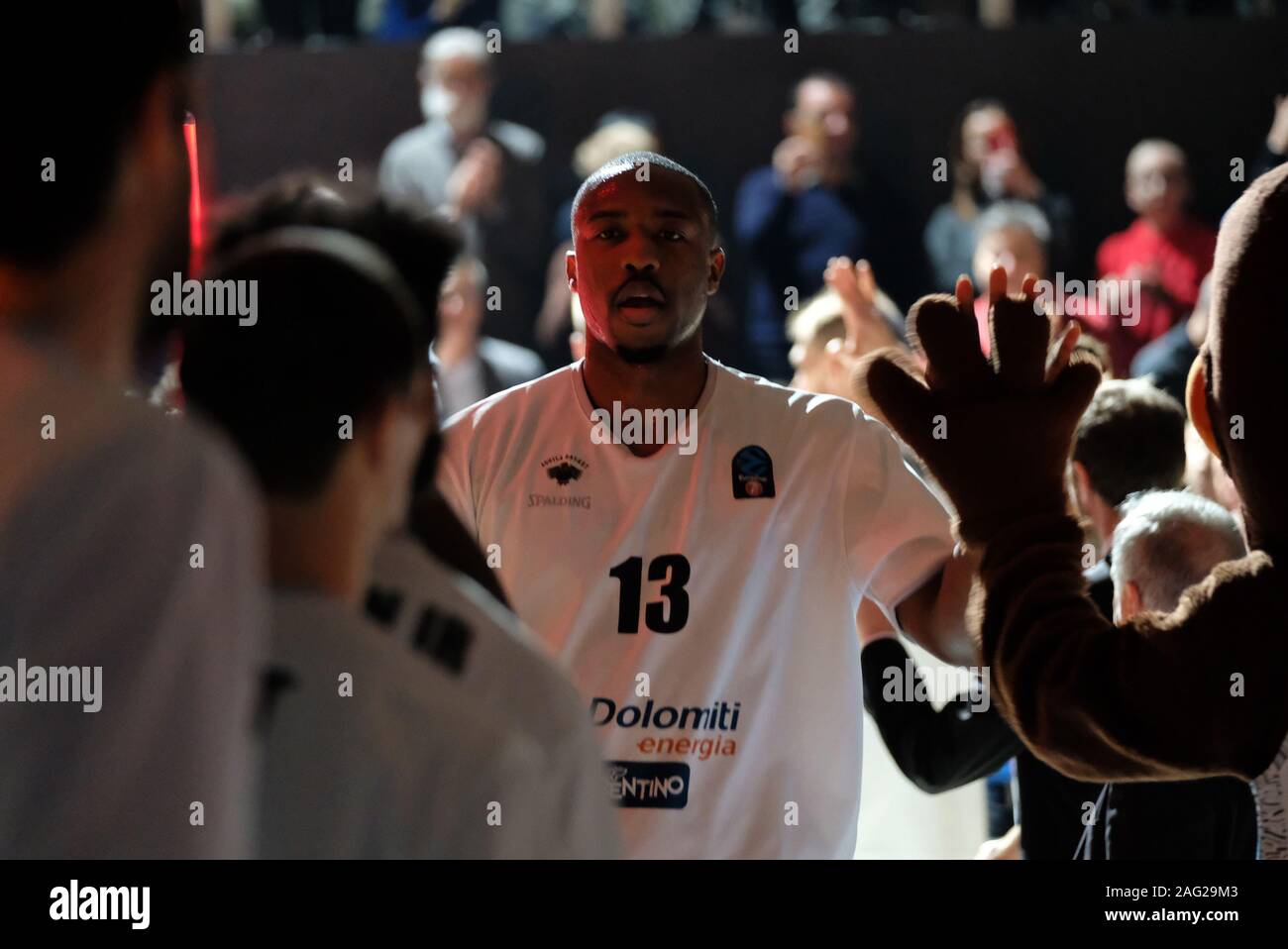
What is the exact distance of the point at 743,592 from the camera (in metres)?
2.04

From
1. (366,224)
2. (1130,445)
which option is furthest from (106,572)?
(1130,445)

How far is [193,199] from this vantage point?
1.32 metres

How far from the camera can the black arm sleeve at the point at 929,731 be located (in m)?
2.15

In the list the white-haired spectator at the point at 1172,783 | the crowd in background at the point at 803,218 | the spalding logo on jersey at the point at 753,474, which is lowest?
the white-haired spectator at the point at 1172,783

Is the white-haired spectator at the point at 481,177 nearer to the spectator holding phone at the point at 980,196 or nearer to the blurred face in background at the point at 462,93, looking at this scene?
the blurred face in background at the point at 462,93

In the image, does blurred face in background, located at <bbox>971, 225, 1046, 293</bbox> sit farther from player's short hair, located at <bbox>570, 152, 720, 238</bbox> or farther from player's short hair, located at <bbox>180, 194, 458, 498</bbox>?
player's short hair, located at <bbox>180, 194, 458, 498</bbox>

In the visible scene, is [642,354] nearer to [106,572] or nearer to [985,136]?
[106,572]

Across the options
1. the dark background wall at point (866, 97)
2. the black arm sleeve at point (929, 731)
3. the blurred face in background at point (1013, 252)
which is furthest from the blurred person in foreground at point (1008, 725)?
the dark background wall at point (866, 97)

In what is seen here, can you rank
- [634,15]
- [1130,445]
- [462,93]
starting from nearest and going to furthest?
[1130,445]
[462,93]
[634,15]

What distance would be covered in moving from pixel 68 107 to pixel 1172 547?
4.52ft

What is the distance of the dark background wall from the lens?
528cm

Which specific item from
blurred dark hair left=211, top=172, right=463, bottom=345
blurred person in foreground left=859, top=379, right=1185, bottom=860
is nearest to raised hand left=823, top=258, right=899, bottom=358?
blurred person in foreground left=859, top=379, right=1185, bottom=860
